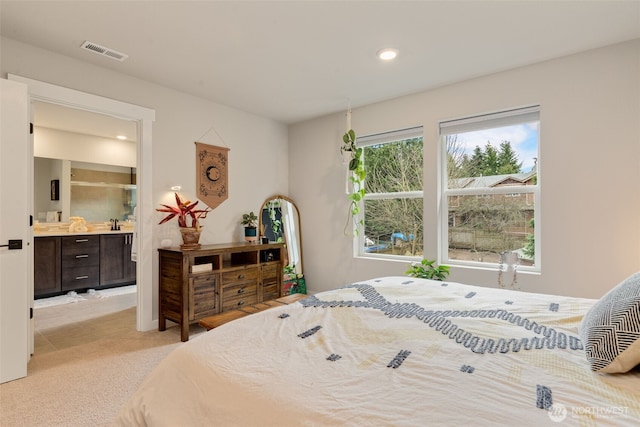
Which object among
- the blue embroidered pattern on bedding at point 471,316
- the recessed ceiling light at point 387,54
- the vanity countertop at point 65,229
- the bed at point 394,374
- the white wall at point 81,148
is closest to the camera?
the bed at point 394,374

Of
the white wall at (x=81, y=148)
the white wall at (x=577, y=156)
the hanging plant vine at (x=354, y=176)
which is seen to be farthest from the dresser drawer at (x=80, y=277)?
the white wall at (x=577, y=156)

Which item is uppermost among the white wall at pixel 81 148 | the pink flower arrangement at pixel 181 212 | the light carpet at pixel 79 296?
the white wall at pixel 81 148

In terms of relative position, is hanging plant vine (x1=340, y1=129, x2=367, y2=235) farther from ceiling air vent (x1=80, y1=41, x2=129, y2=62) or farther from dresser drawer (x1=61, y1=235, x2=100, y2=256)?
dresser drawer (x1=61, y1=235, x2=100, y2=256)

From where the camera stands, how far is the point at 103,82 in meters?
2.98

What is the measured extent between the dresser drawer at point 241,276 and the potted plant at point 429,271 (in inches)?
65.8

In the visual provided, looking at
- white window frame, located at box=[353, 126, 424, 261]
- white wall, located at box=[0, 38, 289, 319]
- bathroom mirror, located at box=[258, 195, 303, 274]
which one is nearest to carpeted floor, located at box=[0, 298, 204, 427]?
white wall, located at box=[0, 38, 289, 319]

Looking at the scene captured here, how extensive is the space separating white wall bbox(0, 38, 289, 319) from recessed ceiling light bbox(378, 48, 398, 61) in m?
2.09

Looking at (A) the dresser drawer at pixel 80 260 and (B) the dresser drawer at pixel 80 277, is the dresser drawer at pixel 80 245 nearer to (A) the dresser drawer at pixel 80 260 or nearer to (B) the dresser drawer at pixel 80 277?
(A) the dresser drawer at pixel 80 260

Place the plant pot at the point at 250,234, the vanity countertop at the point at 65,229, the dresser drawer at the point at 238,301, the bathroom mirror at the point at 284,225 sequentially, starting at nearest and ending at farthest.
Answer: the dresser drawer at the point at 238,301 < the plant pot at the point at 250,234 < the bathroom mirror at the point at 284,225 < the vanity countertop at the point at 65,229

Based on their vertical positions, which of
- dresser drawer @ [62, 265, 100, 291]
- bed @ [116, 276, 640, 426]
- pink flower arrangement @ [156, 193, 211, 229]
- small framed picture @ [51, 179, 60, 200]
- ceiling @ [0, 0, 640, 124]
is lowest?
dresser drawer @ [62, 265, 100, 291]

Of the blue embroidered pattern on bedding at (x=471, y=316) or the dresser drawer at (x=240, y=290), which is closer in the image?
the blue embroidered pattern on bedding at (x=471, y=316)

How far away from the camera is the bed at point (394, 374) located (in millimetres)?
792

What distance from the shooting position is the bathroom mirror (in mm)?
4480

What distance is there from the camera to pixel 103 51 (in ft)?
8.71
